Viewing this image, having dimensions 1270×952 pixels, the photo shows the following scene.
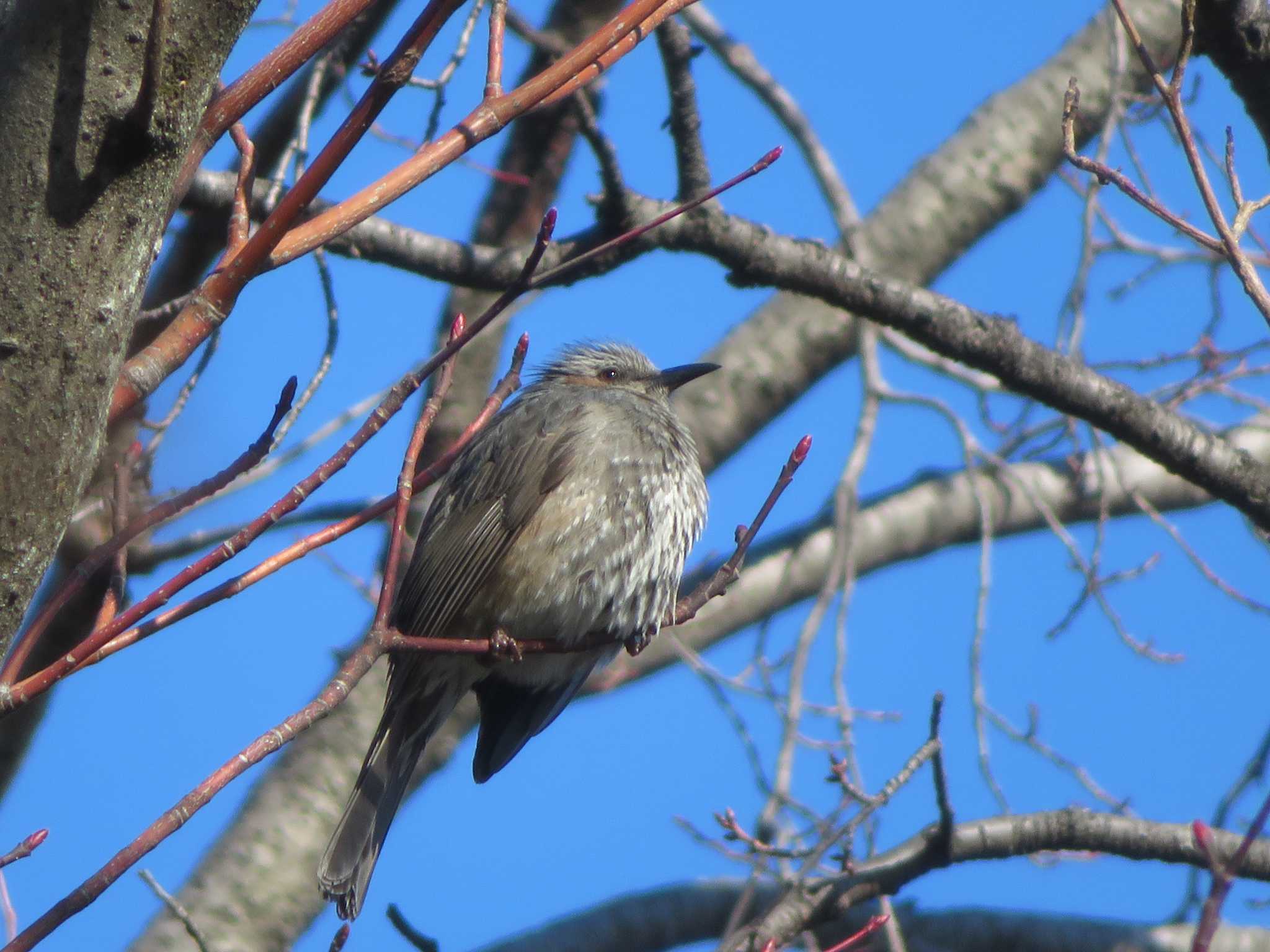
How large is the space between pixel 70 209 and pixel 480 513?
267 centimetres

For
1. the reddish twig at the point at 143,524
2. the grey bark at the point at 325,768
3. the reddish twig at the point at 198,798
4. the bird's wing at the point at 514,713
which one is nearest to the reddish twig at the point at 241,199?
the reddish twig at the point at 143,524

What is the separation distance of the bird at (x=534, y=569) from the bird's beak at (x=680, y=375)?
37 cm

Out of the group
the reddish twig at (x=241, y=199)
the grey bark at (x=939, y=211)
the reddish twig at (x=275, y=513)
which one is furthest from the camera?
the grey bark at (x=939, y=211)

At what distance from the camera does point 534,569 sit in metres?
3.99

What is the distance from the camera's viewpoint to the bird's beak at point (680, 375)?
4770 mm

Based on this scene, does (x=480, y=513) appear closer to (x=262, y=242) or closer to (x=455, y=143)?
(x=455, y=143)

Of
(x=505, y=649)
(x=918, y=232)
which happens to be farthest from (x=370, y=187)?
(x=918, y=232)

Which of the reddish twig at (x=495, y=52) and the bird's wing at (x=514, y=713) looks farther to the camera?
the bird's wing at (x=514, y=713)

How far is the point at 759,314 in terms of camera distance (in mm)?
7145

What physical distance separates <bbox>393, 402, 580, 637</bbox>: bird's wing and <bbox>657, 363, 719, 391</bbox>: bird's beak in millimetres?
560

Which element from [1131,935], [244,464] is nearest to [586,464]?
[244,464]

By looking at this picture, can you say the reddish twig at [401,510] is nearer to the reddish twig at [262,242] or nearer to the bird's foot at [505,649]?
the reddish twig at [262,242]

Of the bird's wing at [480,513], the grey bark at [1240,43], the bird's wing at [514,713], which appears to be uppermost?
the grey bark at [1240,43]

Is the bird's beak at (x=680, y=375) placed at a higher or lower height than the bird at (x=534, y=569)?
higher
